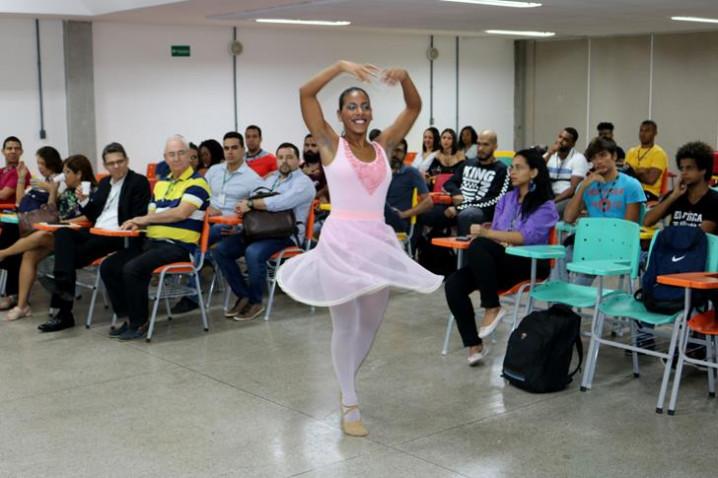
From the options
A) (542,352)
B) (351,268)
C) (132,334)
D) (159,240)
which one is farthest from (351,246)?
(132,334)

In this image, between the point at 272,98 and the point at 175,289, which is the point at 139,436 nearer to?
the point at 175,289

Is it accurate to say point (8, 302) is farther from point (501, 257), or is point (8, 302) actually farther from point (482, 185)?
point (501, 257)

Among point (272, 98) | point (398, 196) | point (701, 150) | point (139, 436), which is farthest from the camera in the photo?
point (272, 98)

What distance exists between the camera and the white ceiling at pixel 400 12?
29.0ft

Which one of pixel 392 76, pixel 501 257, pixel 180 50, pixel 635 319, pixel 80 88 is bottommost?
pixel 635 319

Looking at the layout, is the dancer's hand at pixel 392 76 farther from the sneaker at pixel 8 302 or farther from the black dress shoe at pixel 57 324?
the sneaker at pixel 8 302

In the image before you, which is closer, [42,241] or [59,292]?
[59,292]

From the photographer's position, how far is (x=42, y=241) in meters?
6.96

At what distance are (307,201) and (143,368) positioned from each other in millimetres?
1988

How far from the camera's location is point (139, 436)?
436 centimetres

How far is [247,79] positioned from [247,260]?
6075 millimetres

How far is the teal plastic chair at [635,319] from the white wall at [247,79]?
6574 millimetres

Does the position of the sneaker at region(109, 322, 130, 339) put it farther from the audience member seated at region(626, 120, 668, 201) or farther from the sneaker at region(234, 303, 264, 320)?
the audience member seated at region(626, 120, 668, 201)

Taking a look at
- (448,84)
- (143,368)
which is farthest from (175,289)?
(448,84)
